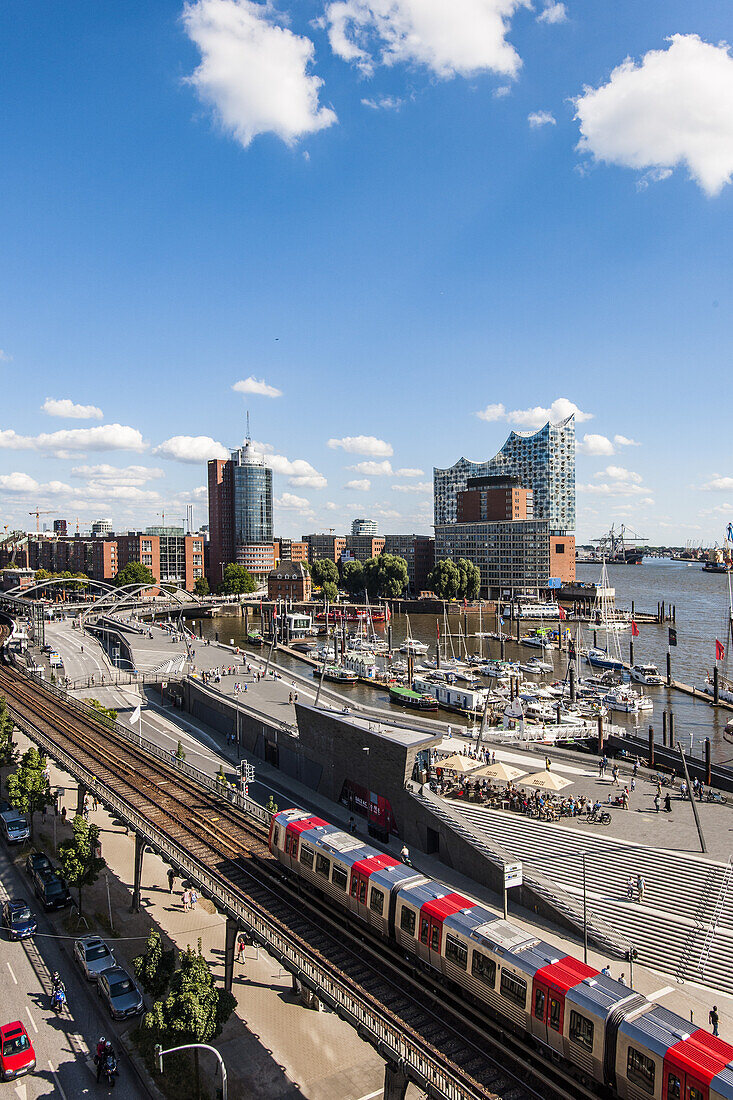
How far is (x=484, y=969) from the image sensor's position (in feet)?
60.5

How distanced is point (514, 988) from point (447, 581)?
464 ft

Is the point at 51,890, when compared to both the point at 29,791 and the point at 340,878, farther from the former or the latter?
the point at 340,878

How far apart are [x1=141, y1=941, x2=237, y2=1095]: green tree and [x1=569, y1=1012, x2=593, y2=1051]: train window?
9.14 metres

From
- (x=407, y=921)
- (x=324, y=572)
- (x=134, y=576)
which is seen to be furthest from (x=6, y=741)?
(x=134, y=576)

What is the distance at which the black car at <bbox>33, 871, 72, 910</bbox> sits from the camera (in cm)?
3036

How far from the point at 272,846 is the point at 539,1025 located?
12887 mm

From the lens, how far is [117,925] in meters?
28.7

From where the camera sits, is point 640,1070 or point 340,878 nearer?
point 640,1070

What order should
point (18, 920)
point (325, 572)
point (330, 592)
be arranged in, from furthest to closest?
1. point (325, 572)
2. point (330, 592)
3. point (18, 920)

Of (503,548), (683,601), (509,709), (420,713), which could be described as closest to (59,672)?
(420,713)

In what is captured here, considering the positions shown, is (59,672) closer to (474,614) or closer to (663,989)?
(663,989)

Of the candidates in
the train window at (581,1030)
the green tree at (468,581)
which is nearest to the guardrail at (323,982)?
the train window at (581,1030)

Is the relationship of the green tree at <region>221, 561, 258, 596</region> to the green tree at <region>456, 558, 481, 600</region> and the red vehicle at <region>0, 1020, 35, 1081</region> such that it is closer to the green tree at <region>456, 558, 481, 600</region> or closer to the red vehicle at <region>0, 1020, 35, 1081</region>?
the green tree at <region>456, 558, 481, 600</region>

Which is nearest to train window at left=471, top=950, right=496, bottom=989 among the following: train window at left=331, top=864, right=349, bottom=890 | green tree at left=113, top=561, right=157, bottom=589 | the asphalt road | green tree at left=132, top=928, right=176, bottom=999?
train window at left=331, top=864, right=349, bottom=890
